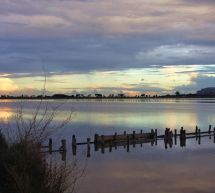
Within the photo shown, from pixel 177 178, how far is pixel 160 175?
47.7 inches

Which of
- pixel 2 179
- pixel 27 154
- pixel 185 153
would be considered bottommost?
pixel 185 153

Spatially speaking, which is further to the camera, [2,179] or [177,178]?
[177,178]

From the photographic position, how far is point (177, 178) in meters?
25.7

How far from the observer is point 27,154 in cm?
1003

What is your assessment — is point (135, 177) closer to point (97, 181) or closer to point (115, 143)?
point (97, 181)

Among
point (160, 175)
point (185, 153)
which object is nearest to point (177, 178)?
point (160, 175)

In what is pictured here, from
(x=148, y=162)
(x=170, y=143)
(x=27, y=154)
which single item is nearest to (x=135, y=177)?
(x=148, y=162)

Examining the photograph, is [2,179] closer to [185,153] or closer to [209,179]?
[209,179]

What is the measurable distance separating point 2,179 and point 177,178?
16.8 metres

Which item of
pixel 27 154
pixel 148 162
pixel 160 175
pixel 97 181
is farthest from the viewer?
pixel 148 162

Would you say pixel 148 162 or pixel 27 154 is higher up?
pixel 27 154

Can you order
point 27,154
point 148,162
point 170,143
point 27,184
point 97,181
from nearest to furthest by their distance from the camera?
1. point 27,184
2. point 27,154
3. point 97,181
4. point 148,162
5. point 170,143

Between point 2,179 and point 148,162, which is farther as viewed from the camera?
point 148,162

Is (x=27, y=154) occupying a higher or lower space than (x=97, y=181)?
higher
